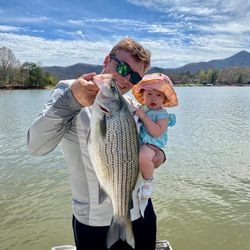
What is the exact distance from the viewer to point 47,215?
836cm

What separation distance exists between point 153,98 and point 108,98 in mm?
1738

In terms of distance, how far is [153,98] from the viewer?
3.61m

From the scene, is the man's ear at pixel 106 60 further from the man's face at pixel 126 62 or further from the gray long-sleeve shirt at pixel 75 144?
the gray long-sleeve shirt at pixel 75 144

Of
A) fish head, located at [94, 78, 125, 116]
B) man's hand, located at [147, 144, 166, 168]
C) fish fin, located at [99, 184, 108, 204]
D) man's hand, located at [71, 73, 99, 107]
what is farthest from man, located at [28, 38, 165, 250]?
man's hand, located at [147, 144, 166, 168]

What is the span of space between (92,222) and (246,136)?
16753 millimetres

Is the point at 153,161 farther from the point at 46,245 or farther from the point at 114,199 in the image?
the point at 46,245

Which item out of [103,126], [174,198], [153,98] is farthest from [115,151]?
[174,198]

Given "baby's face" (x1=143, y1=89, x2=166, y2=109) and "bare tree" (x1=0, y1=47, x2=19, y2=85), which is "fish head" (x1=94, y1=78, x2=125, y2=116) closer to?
"baby's face" (x1=143, y1=89, x2=166, y2=109)

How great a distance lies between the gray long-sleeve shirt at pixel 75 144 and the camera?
2248mm

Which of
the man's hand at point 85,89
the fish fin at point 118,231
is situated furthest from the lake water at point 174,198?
the man's hand at point 85,89

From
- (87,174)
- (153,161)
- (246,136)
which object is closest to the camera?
(87,174)

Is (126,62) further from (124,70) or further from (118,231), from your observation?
(118,231)

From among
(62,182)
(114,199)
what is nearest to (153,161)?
(114,199)

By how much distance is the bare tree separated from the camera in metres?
88.6
